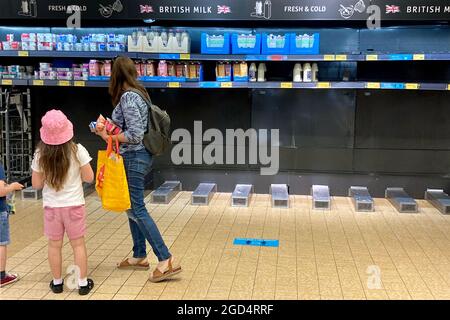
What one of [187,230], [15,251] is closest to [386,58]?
[187,230]

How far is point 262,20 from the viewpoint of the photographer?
6164mm

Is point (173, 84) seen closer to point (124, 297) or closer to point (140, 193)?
point (140, 193)

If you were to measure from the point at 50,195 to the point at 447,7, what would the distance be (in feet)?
15.6

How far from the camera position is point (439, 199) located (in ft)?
20.4

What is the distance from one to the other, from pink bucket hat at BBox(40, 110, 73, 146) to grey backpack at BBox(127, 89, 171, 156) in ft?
1.77

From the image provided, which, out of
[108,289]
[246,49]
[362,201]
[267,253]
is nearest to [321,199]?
[362,201]

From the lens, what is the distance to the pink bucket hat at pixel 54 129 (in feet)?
11.1

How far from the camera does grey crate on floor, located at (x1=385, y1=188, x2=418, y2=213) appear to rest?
19.8 ft

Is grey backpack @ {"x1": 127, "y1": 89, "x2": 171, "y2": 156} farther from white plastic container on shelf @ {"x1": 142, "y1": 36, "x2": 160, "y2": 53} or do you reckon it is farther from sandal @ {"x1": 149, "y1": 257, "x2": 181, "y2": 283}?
white plastic container on shelf @ {"x1": 142, "y1": 36, "x2": 160, "y2": 53}

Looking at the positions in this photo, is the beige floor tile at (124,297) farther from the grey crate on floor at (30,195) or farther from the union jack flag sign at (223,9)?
the union jack flag sign at (223,9)

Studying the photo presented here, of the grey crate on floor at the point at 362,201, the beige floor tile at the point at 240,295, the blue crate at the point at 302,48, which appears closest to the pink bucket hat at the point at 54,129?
the beige floor tile at the point at 240,295

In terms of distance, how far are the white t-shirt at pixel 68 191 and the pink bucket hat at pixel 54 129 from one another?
0.44 ft

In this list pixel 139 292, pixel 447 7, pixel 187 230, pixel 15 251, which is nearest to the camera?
pixel 139 292
